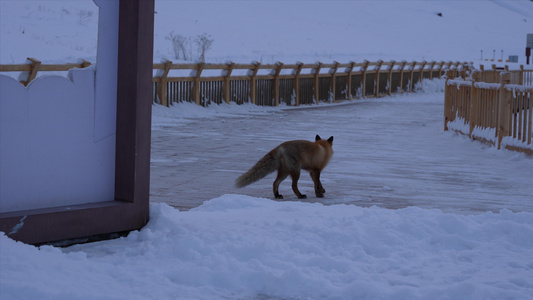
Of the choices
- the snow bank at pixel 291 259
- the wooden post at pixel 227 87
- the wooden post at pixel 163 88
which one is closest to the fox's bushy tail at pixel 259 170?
the snow bank at pixel 291 259

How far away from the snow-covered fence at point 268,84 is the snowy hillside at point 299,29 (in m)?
10.2

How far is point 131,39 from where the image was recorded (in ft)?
21.9

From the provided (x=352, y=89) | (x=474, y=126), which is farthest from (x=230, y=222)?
(x=352, y=89)

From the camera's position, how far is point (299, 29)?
96.9 meters

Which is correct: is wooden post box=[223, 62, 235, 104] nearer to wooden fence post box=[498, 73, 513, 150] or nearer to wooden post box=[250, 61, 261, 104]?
wooden post box=[250, 61, 261, 104]

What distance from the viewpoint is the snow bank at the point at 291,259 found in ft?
17.4

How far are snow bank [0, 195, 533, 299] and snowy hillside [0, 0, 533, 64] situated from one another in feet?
89.4

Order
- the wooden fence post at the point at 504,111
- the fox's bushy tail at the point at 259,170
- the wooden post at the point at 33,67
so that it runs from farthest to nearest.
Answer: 1. the wooden post at the point at 33,67
2. the wooden fence post at the point at 504,111
3. the fox's bushy tail at the point at 259,170

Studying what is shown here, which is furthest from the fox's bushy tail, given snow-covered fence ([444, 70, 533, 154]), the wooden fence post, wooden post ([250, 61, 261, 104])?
wooden post ([250, 61, 261, 104])

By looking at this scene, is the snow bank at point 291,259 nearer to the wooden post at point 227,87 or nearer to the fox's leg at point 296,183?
the fox's leg at point 296,183

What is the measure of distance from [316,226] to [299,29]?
9130cm

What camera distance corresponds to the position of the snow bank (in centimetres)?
530

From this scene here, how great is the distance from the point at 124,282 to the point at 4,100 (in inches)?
67.2

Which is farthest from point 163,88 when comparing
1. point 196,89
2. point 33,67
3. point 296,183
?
point 296,183
